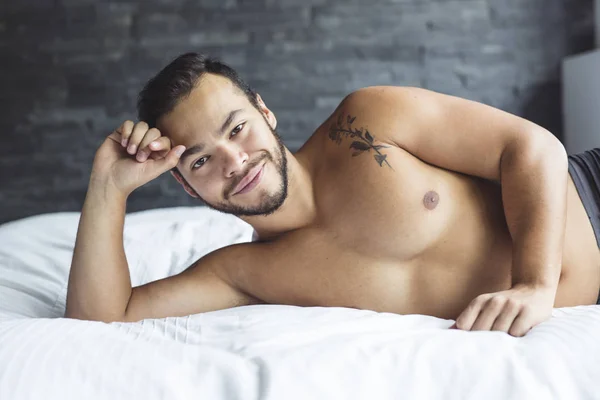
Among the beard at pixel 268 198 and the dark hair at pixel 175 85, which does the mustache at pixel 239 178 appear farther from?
the dark hair at pixel 175 85

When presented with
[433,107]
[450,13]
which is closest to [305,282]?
[433,107]

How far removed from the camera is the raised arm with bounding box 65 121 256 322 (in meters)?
1.14

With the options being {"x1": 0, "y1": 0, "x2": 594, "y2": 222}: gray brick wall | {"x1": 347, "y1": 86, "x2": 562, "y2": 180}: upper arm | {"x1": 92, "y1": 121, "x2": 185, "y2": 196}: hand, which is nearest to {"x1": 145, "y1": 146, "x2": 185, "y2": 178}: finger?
{"x1": 92, "y1": 121, "x2": 185, "y2": 196}: hand

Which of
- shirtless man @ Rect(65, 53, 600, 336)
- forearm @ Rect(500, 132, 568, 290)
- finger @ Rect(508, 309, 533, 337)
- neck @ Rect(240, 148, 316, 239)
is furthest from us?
neck @ Rect(240, 148, 316, 239)

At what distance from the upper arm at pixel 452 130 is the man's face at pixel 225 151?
0.20 metres

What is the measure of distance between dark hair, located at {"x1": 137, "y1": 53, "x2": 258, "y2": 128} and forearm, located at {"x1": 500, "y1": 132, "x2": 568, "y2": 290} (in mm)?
482

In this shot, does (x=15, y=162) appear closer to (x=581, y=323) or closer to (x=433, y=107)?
(x=433, y=107)

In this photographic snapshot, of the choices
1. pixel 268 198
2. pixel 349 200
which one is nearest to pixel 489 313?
pixel 349 200

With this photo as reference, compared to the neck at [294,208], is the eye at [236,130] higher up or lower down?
higher up

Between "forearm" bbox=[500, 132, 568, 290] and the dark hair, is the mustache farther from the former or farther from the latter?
"forearm" bbox=[500, 132, 568, 290]

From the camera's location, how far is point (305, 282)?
1139 millimetres

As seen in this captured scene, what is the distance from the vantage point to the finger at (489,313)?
0.87 m

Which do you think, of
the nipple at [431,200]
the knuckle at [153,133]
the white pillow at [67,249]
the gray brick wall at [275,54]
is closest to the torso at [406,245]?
the nipple at [431,200]

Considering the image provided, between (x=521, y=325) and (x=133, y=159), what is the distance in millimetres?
729
